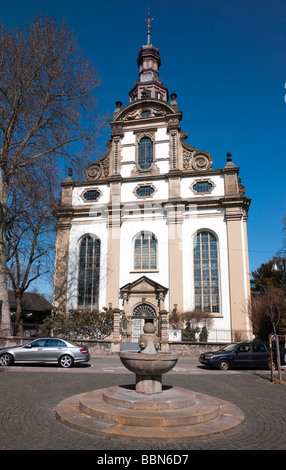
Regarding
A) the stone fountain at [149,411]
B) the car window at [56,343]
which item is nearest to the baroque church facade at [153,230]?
the car window at [56,343]

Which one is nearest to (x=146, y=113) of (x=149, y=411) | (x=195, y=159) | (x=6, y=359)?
(x=195, y=159)

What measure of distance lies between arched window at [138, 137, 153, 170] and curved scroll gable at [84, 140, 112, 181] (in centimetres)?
301

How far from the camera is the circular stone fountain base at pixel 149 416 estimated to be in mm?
5533

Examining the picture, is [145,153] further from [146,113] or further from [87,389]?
[87,389]

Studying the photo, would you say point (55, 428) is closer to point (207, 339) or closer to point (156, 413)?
point (156, 413)

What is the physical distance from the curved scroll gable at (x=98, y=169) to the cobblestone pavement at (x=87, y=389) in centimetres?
2038

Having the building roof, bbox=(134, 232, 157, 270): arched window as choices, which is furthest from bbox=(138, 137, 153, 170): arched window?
the building roof

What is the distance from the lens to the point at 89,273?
29.4 metres

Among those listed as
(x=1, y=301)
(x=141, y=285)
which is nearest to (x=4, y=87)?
(x=1, y=301)

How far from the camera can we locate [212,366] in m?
16.0

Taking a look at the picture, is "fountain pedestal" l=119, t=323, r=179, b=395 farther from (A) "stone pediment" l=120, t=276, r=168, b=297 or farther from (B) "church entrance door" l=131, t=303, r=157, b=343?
(B) "church entrance door" l=131, t=303, r=157, b=343

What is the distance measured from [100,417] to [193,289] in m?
21.0

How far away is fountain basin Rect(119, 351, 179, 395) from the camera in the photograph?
23.2 ft

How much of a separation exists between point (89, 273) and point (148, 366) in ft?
74.8
